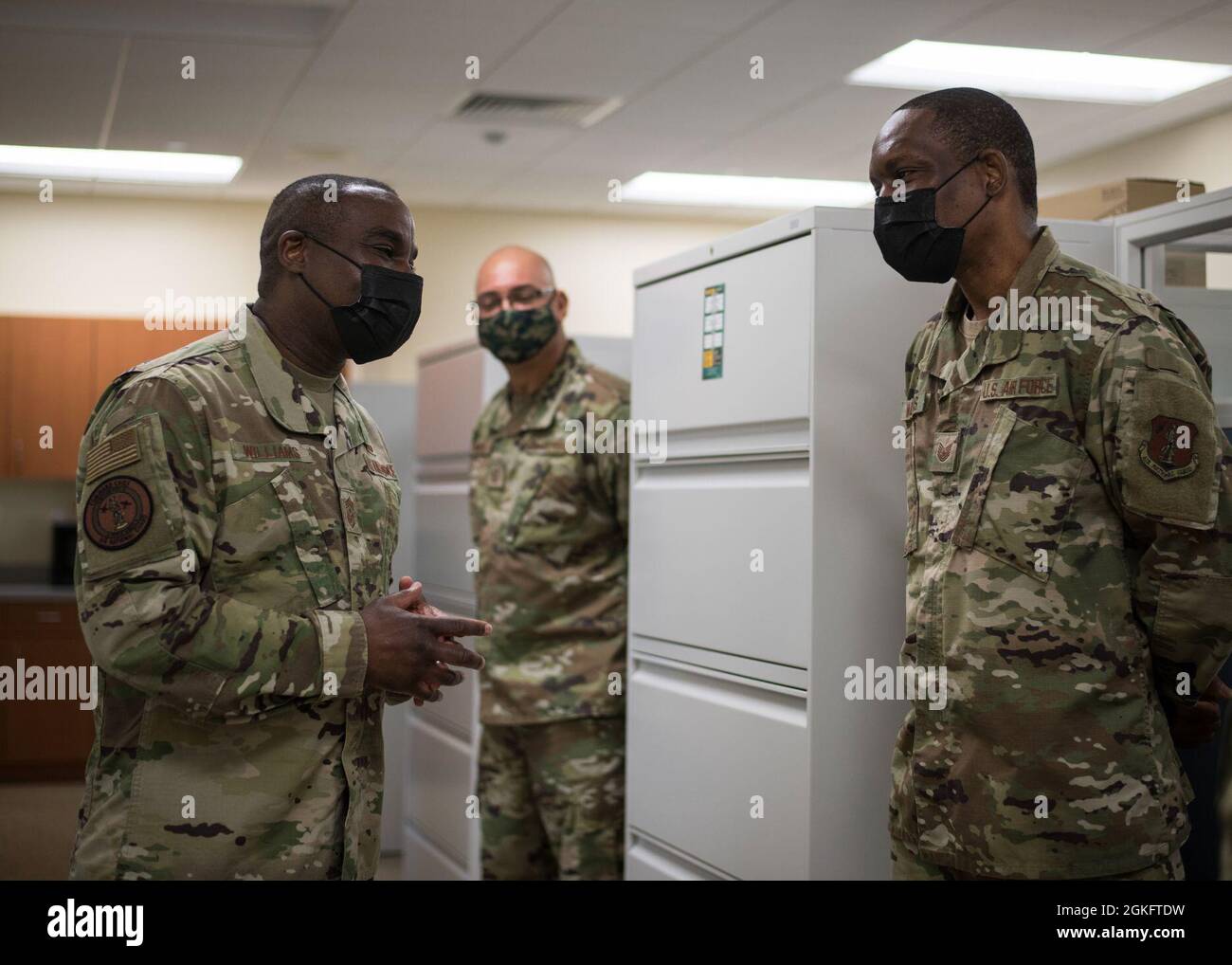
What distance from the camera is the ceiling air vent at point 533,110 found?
4945mm

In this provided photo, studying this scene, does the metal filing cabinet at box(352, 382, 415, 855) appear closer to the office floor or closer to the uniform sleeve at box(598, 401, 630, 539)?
the office floor

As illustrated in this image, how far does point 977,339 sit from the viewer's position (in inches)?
62.9

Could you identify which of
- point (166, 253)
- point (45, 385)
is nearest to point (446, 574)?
point (45, 385)

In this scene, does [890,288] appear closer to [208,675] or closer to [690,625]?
[690,625]

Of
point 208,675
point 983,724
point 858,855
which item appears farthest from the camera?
point 858,855

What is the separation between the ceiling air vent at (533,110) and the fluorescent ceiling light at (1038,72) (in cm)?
107

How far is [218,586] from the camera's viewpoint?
1.41 m

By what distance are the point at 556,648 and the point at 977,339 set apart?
128 cm

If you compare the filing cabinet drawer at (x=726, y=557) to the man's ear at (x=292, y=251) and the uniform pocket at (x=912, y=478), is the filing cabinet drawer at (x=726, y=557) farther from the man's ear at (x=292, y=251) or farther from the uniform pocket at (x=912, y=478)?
the man's ear at (x=292, y=251)

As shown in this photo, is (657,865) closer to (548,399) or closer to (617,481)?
(617,481)

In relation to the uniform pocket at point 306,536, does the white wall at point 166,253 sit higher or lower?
higher

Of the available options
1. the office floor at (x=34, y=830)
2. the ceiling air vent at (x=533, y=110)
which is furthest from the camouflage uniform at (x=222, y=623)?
the ceiling air vent at (x=533, y=110)

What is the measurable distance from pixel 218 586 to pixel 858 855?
104cm
